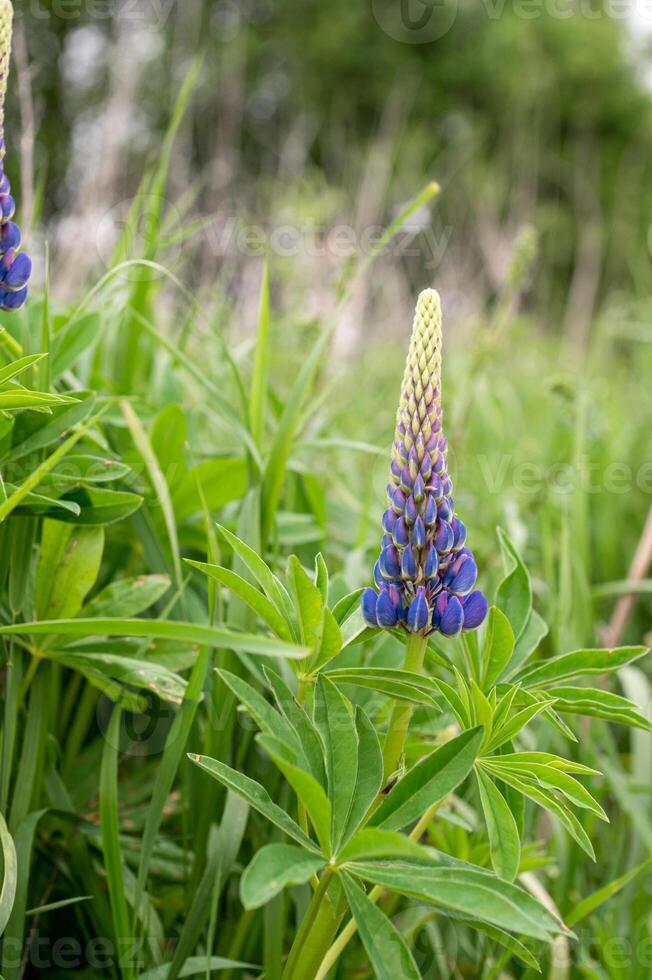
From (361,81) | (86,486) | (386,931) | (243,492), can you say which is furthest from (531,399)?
(361,81)

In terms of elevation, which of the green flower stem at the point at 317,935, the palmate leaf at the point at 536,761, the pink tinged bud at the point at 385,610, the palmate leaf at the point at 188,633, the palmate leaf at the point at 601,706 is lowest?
the green flower stem at the point at 317,935

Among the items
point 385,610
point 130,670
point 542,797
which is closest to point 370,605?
point 385,610

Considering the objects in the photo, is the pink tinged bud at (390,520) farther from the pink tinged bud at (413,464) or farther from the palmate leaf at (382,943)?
the palmate leaf at (382,943)

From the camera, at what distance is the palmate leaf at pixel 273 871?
581mm

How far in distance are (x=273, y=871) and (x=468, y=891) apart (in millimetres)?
152

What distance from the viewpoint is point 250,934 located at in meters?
1.06

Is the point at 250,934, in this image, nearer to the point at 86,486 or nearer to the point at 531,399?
the point at 86,486

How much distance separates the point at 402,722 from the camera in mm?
806

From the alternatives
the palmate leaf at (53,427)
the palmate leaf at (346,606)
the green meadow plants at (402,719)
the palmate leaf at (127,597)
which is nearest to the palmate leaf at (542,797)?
the green meadow plants at (402,719)

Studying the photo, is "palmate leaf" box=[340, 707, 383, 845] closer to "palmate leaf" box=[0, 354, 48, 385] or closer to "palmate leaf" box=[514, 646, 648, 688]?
"palmate leaf" box=[514, 646, 648, 688]

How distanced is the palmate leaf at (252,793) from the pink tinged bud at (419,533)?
0.83 feet

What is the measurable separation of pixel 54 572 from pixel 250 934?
1.69ft

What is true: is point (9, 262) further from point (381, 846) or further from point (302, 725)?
point (381, 846)

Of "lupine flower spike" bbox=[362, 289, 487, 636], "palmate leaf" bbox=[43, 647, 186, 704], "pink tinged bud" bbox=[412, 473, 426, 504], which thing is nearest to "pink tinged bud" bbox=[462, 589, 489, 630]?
"lupine flower spike" bbox=[362, 289, 487, 636]
